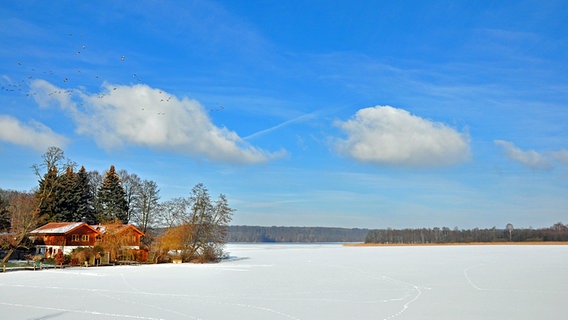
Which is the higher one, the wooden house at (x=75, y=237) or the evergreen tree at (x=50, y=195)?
the evergreen tree at (x=50, y=195)

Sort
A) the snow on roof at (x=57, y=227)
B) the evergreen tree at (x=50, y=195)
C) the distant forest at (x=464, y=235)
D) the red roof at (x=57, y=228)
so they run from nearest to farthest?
the red roof at (x=57, y=228) < the snow on roof at (x=57, y=227) < the evergreen tree at (x=50, y=195) < the distant forest at (x=464, y=235)

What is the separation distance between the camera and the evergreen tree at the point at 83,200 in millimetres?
54403

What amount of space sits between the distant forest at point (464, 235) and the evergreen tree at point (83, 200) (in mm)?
96511

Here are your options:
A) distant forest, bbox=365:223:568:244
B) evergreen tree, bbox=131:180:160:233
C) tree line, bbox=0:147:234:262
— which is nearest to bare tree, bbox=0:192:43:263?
tree line, bbox=0:147:234:262

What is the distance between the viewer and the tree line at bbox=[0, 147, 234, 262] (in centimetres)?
4569

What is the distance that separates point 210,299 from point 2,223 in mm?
34913

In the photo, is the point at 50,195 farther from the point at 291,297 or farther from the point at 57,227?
the point at 291,297

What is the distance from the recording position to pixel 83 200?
182ft

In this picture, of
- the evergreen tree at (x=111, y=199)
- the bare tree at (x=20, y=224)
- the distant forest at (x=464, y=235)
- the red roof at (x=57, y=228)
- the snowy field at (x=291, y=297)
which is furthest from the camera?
the distant forest at (x=464, y=235)

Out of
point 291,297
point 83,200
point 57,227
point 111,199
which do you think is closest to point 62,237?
point 57,227

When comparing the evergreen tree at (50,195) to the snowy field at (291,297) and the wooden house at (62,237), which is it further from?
the snowy field at (291,297)

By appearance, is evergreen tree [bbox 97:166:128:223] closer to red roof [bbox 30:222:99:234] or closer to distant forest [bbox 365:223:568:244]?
red roof [bbox 30:222:99:234]

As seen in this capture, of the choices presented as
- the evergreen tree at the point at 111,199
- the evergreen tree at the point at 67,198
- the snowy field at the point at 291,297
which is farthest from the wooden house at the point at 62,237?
the snowy field at the point at 291,297

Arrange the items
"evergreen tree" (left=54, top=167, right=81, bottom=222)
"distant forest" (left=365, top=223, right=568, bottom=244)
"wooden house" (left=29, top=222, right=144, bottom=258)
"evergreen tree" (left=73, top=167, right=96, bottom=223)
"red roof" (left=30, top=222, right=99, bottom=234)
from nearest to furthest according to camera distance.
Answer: "wooden house" (left=29, top=222, right=144, bottom=258) < "red roof" (left=30, top=222, right=99, bottom=234) < "evergreen tree" (left=54, top=167, right=81, bottom=222) < "evergreen tree" (left=73, top=167, right=96, bottom=223) < "distant forest" (left=365, top=223, right=568, bottom=244)
